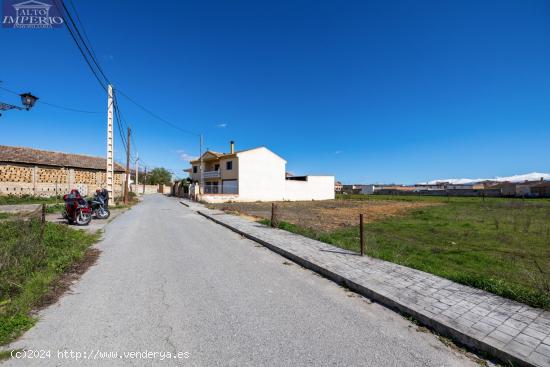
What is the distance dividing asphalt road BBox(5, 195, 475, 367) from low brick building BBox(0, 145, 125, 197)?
3060 centimetres

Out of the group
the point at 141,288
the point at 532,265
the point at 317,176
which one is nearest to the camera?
the point at 141,288

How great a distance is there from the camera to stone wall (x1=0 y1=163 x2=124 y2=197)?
26281 millimetres

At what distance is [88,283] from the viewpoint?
188 inches

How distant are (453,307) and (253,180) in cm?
3236

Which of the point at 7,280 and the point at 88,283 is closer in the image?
the point at 7,280

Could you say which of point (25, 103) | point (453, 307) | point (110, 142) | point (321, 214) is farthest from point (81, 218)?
point (321, 214)

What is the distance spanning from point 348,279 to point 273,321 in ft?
6.34

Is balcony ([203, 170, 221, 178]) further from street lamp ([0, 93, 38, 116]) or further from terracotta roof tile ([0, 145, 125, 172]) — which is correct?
street lamp ([0, 93, 38, 116])

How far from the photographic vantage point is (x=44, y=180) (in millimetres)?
28781

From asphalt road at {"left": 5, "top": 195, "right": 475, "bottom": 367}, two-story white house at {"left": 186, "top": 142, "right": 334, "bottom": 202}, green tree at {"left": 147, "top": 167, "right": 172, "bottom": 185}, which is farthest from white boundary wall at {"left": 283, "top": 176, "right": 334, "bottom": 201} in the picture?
green tree at {"left": 147, "top": 167, "right": 172, "bottom": 185}

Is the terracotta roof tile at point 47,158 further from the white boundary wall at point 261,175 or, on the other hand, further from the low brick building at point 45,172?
the white boundary wall at point 261,175

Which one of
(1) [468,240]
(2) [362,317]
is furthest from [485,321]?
(1) [468,240]

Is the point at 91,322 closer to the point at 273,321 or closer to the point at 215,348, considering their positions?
the point at 215,348

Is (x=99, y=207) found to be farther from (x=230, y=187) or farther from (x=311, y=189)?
(x=311, y=189)
